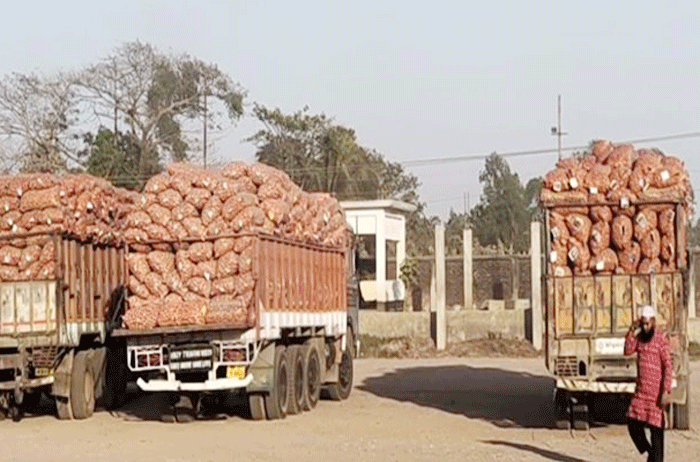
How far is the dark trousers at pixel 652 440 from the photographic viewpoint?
13.5 metres

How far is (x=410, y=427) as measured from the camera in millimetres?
19266

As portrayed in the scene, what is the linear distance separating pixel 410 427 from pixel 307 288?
357 cm

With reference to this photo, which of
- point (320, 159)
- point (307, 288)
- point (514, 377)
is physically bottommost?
point (514, 377)

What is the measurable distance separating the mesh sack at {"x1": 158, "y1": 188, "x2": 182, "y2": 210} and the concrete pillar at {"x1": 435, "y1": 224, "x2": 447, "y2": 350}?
63.0 feet

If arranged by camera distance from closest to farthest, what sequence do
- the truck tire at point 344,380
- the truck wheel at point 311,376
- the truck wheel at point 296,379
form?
the truck wheel at point 296,379 < the truck wheel at point 311,376 < the truck tire at point 344,380

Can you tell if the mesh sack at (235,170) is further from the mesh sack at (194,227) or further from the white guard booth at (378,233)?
the white guard booth at (378,233)

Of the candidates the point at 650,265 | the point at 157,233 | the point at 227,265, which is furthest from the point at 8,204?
the point at 650,265

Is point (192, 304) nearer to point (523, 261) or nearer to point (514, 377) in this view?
point (514, 377)

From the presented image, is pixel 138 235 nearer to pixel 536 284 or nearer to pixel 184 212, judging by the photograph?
pixel 184 212

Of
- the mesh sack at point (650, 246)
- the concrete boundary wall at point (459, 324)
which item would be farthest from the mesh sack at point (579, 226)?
the concrete boundary wall at point (459, 324)

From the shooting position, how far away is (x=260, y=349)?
19.6 meters

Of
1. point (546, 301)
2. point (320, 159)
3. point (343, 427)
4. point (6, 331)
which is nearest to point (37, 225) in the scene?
point (6, 331)

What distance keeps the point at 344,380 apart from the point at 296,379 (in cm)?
362

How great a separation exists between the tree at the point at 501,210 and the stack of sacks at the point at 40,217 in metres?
55.7
